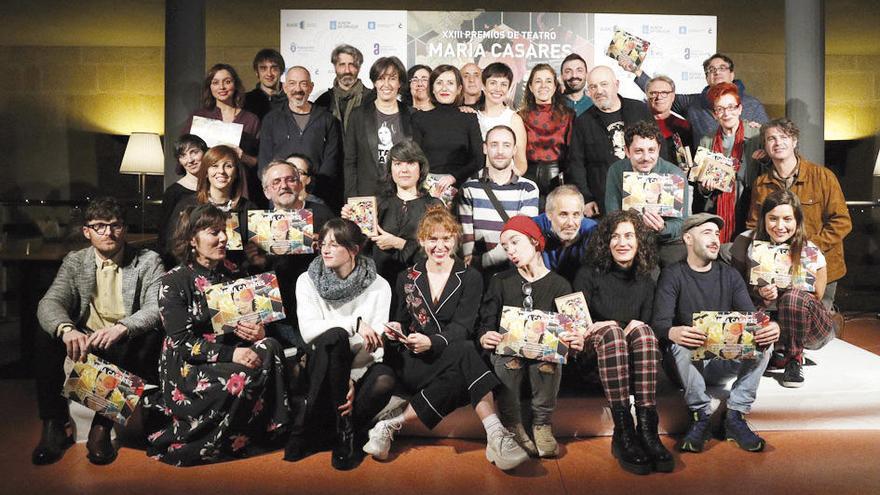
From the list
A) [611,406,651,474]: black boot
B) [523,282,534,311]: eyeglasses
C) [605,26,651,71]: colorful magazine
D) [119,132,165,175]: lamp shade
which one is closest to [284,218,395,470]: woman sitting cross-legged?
[523,282,534,311]: eyeglasses

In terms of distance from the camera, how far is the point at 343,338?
3746 mm

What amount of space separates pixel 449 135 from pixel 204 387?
216 centimetres

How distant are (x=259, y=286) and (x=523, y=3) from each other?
16.9ft

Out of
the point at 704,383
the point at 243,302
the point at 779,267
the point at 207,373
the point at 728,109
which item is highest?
the point at 728,109

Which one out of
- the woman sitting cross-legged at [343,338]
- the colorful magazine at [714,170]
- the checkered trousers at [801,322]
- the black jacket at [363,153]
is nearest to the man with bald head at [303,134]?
the black jacket at [363,153]

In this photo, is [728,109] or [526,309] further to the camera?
[728,109]

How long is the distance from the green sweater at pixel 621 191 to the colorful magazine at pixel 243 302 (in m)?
1.94

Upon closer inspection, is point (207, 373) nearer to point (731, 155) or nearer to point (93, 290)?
point (93, 290)

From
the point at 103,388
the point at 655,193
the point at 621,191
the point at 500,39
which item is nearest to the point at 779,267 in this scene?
the point at 655,193

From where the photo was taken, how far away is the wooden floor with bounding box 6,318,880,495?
3422 millimetres

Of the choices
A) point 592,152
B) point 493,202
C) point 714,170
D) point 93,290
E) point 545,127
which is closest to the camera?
point 93,290

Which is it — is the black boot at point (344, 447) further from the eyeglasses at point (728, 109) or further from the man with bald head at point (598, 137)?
the eyeglasses at point (728, 109)

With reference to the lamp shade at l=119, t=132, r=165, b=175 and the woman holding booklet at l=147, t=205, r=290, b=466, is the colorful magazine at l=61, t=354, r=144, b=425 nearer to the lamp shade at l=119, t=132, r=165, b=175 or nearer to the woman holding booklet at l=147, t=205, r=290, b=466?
the woman holding booklet at l=147, t=205, r=290, b=466

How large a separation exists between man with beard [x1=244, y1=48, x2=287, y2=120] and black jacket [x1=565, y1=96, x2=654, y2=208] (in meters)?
1.93
